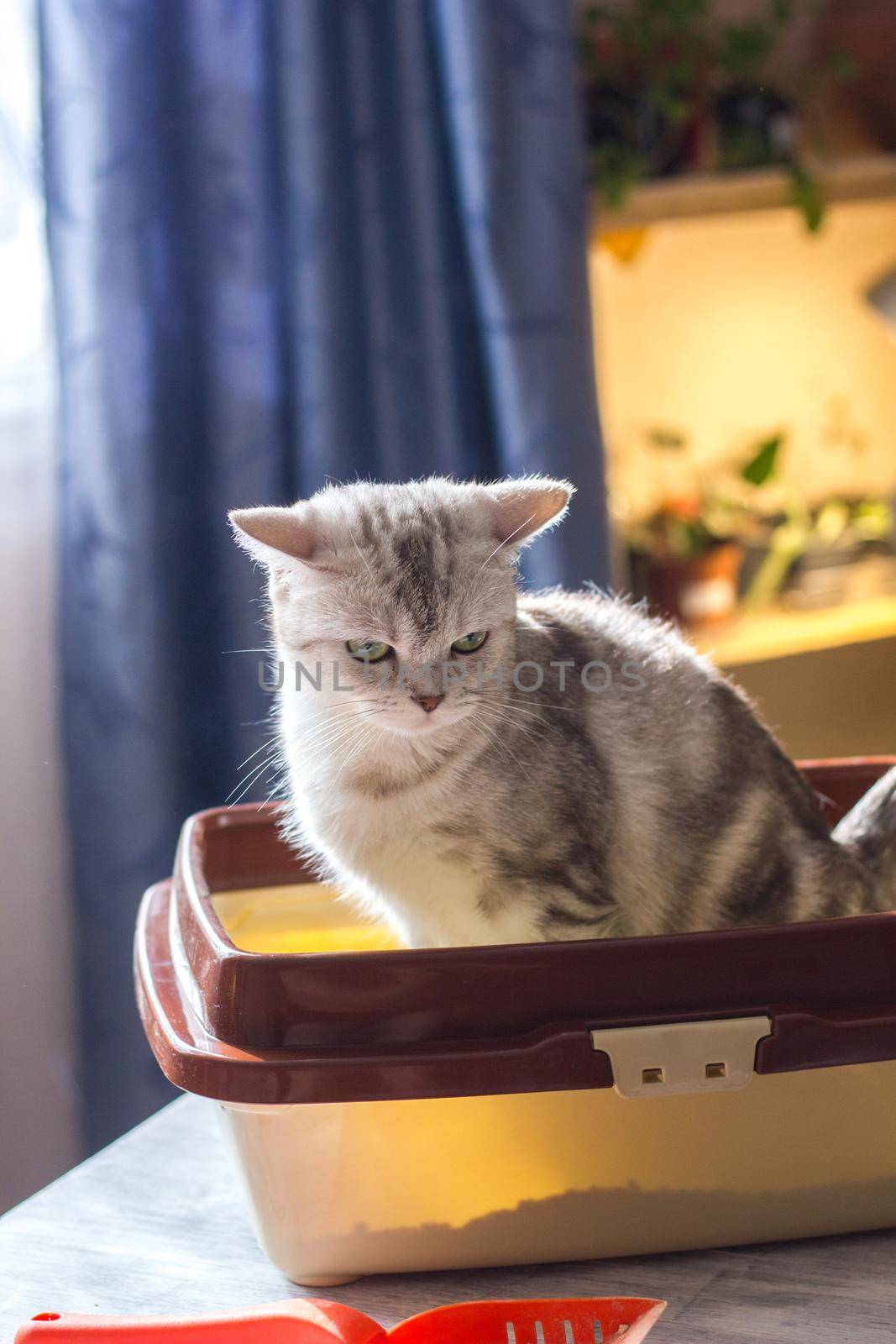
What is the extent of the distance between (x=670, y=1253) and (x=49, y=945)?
3.42 ft

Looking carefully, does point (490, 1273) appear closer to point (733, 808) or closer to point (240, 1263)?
point (240, 1263)

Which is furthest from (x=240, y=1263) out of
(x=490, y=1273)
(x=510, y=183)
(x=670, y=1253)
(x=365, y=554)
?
(x=510, y=183)

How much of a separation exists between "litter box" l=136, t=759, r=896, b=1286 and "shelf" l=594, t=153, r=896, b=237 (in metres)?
1.60

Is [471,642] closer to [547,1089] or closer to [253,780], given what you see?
[547,1089]

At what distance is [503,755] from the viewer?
888 millimetres

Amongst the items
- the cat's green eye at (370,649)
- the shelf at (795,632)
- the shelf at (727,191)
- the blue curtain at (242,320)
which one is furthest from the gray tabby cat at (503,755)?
the shelf at (727,191)

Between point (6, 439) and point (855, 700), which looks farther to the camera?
point (855, 700)

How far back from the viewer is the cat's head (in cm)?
85

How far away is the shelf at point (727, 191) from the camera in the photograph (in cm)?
201

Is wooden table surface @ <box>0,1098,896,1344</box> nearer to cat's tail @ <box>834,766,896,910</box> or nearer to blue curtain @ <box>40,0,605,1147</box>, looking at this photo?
cat's tail @ <box>834,766,896,910</box>

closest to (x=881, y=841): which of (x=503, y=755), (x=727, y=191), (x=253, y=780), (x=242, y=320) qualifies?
(x=503, y=755)

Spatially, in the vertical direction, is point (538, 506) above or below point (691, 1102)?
above

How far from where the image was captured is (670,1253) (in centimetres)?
72

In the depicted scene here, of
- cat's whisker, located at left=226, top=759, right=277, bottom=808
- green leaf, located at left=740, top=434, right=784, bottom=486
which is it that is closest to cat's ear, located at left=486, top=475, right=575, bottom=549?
cat's whisker, located at left=226, top=759, right=277, bottom=808
